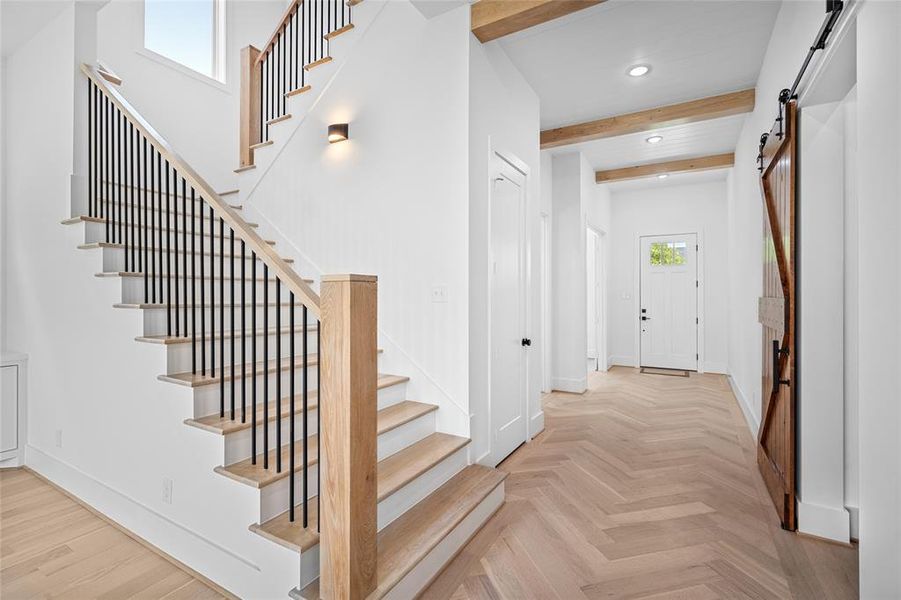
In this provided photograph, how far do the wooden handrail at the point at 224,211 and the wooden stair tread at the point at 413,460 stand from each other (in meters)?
1.02

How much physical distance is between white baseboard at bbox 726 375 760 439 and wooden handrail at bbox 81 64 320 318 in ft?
12.9

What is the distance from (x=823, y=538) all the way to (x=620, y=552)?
1100 millimetres

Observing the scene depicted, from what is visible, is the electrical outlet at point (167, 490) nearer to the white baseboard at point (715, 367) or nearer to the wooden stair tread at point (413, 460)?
the wooden stair tread at point (413, 460)

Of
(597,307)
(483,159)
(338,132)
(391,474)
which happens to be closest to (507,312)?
(483,159)

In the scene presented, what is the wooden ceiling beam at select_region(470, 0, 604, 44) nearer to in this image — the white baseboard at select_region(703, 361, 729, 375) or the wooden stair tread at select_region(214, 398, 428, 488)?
the wooden stair tread at select_region(214, 398, 428, 488)

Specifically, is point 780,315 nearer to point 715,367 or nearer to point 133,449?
point 133,449

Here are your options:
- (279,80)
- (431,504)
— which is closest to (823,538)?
(431,504)

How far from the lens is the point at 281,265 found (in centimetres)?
182

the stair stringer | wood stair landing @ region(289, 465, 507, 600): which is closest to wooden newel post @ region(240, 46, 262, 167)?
the stair stringer

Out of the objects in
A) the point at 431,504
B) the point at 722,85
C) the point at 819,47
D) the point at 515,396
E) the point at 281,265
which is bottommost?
the point at 431,504

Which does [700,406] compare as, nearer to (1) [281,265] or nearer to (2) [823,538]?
(2) [823,538]

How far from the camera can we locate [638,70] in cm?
376

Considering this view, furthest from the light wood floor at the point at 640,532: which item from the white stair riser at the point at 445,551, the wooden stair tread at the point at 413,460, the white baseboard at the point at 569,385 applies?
the white baseboard at the point at 569,385

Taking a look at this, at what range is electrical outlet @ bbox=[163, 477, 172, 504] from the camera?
2234 mm
